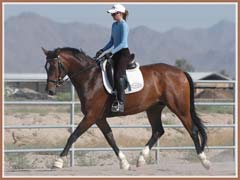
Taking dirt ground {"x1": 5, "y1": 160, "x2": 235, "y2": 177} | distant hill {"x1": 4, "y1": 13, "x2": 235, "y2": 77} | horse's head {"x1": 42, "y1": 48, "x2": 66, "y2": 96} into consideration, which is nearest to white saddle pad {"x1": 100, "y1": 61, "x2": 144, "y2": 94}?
horse's head {"x1": 42, "y1": 48, "x2": 66, "y2": 96}

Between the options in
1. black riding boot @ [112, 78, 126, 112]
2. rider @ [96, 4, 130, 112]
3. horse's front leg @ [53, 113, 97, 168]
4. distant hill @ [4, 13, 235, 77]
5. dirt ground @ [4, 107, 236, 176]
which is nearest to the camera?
horse's front leg @ [53, 113, 97, 168]

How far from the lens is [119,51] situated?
11.4 metres

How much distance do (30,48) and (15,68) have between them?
5265mm

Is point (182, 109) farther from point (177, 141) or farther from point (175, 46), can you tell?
point (175, 46)

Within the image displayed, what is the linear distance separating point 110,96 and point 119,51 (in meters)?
0.72

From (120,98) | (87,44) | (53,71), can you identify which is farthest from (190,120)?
(87,44)

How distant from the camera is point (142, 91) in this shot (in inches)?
463

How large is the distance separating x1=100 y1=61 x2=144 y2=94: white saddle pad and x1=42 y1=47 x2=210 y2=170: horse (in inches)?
2.7

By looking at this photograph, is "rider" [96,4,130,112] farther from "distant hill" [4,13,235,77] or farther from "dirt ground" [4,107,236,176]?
"distant hill" [4,13,235,77]

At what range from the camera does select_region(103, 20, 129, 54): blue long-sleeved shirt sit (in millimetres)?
11242

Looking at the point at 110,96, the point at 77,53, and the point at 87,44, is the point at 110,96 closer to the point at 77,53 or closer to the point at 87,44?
the point at 77,53

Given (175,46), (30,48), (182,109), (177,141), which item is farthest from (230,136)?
(175,46)

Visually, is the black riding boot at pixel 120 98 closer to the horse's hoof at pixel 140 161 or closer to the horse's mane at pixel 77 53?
the horse's mane at pixel 77 53

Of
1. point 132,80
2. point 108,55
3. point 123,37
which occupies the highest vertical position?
point 123,37
